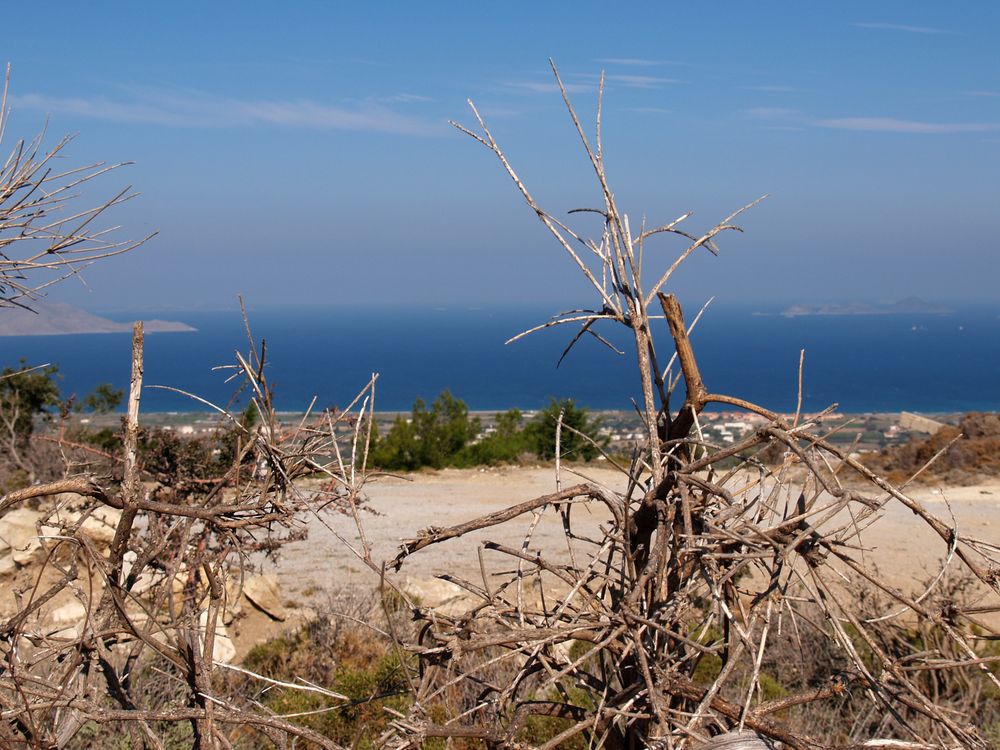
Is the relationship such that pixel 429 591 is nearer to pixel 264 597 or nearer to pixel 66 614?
pixel 264 597

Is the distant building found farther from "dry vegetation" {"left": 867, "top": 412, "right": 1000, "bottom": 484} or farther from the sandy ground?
the sandy ground

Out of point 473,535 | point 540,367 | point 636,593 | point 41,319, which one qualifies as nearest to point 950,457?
point 473,535

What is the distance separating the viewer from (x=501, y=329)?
180125 mm

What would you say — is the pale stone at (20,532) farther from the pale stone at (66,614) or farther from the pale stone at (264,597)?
the pale stone at (264,597)

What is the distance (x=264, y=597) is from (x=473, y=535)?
165 inches

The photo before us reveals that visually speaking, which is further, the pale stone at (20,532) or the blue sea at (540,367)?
the blue sea at (540,367)

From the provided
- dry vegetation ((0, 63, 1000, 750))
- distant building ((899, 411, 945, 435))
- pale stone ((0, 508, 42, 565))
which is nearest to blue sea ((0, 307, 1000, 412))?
distant building ((899, 411, 945, 435))

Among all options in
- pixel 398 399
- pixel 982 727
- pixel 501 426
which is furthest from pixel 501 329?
pixel 982 727

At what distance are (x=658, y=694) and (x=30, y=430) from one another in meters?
15.6

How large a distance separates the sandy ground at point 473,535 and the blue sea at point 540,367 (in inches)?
717

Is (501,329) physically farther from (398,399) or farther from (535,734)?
(535,734)

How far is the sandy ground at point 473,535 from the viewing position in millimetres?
10312

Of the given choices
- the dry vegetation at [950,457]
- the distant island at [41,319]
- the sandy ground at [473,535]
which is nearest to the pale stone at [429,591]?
the sandy ground at [473,535]

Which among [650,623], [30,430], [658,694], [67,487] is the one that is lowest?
[30,430]
